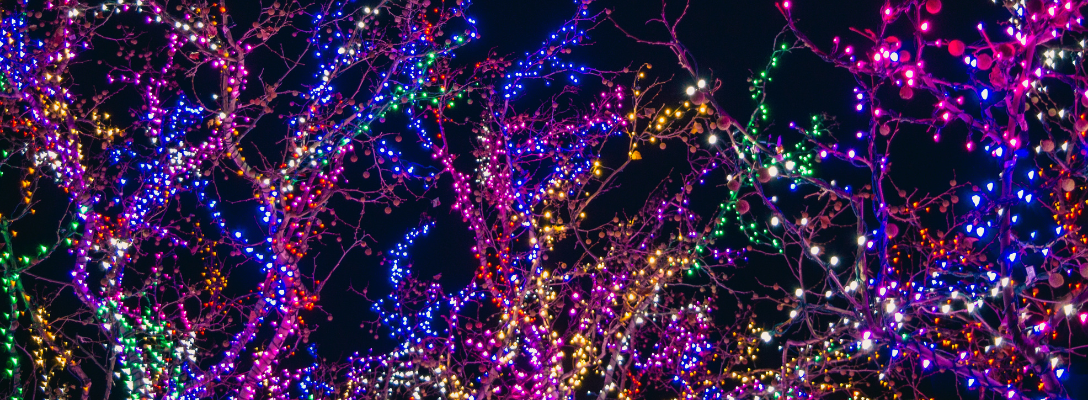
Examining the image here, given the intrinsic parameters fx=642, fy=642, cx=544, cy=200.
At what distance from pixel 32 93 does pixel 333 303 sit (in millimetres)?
7612

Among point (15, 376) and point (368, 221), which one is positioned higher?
point (368, 221)

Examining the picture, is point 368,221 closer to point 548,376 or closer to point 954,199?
point 548,376

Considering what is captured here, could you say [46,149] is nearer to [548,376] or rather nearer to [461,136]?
[548,376]

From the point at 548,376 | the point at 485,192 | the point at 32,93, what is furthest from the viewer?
the point at 485,192

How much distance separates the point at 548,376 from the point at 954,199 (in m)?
4.26

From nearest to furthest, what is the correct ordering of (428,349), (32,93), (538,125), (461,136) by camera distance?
(32,93)
(428,349)
(538,125)
(461,136)

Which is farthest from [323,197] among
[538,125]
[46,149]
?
[538,125]

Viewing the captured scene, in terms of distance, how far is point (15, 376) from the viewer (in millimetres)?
6418

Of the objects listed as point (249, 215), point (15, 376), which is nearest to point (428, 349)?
point (15, 376)

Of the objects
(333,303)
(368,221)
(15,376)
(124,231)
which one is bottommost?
(15,376)

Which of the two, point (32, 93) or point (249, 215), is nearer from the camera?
point (32, 93)

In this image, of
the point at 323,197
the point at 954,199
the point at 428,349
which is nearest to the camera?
the point at 954,199

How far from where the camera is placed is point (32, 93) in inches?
235

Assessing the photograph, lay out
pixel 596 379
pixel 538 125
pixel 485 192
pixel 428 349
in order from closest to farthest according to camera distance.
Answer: pixel 485 192, pixel 428 349, pixel 538 125, pixel 596 379
